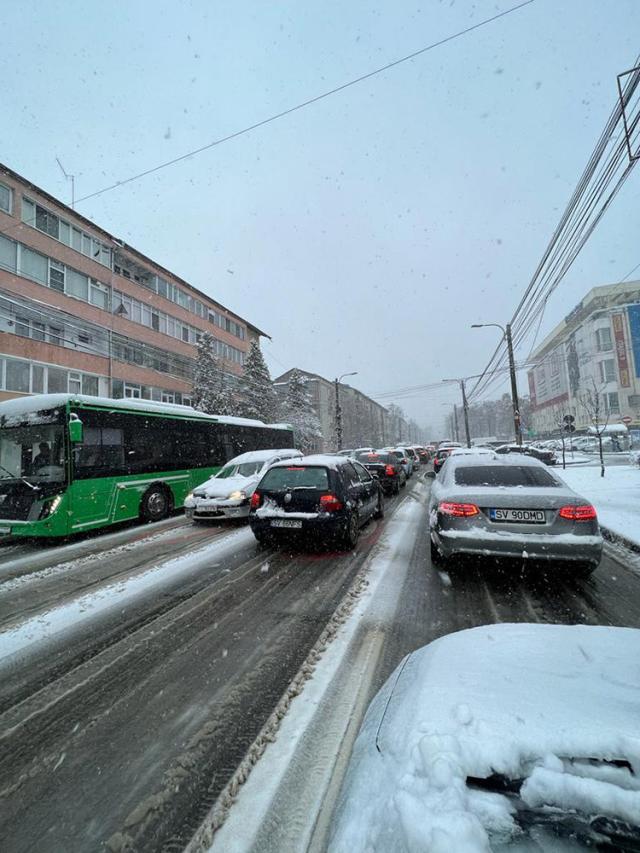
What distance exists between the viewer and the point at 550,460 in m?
28.8

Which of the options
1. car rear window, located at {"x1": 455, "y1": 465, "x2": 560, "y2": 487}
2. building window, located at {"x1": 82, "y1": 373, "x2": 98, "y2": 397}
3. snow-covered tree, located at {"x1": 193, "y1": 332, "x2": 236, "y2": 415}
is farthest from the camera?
snow-covered tree, located at {"x1": 193, "y1": 332, "x2": 236, "y2": 415}

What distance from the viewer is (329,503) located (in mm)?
6449

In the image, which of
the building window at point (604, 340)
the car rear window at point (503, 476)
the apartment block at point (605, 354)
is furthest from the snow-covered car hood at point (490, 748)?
the building window at point (604, 340)

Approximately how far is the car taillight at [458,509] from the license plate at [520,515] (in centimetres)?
19

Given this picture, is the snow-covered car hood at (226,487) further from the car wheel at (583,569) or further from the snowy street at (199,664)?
the car wheel at (583,569)

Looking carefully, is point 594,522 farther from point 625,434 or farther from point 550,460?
point 625,434

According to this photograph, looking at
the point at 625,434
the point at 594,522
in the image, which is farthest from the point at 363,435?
the point at 594,522

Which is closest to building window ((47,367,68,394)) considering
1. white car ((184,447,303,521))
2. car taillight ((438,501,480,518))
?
white car ((184,447,303,521))

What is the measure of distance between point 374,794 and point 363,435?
3267 inches

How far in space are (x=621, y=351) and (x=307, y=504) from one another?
71511 mm

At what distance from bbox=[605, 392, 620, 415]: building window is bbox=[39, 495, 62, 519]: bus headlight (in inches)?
2853

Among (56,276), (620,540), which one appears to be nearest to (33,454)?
(620,540)

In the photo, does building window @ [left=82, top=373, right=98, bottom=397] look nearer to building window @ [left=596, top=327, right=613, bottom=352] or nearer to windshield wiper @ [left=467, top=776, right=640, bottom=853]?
windshield wiper @ [left=467, top=776, right=640, bottom=853]

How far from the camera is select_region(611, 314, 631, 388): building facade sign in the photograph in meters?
59.7
